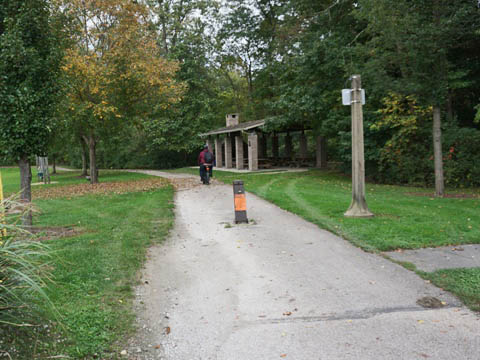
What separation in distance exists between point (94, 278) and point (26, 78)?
431 centimetres

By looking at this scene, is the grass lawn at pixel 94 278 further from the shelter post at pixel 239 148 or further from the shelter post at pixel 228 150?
the shelter post at pixel 228 150

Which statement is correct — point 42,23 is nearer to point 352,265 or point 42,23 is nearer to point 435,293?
point 352,265

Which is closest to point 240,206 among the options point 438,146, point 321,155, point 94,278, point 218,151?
point 94,278

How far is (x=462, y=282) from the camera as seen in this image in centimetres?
509

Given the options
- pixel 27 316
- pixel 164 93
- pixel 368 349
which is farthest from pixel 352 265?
pixel 164 93

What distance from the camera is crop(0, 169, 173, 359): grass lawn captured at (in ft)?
11.8

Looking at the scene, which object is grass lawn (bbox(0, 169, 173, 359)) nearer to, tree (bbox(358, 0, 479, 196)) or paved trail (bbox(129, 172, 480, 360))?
paved trail (bbox(129, 172, 480, 360))

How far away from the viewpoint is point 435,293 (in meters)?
4.85

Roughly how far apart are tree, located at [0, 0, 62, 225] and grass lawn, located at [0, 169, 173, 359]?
5.90ft

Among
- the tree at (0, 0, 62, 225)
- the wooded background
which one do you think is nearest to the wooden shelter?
the wooded background

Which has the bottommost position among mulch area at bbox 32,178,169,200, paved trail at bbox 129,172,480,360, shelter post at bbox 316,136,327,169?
paved trail at bbox 129,172,480,360

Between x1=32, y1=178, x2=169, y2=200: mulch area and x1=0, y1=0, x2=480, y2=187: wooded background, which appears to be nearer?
x1=0, y1=0, x2=480, y2=187: wooded background

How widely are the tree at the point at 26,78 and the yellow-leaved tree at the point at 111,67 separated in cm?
1129

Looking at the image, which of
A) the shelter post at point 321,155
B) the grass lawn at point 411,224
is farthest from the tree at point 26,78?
the shelter post at point 321,155
